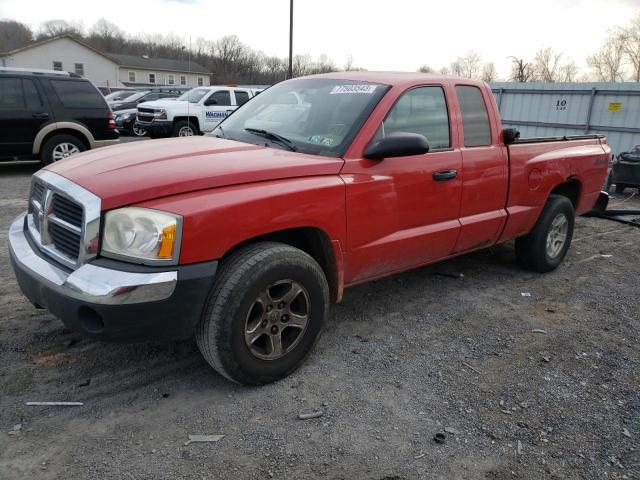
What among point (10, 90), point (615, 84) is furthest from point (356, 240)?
point (615, 84)

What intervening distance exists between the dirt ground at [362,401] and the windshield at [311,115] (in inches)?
54.6

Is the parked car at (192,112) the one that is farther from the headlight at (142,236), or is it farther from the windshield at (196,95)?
the headlight at (142,236)

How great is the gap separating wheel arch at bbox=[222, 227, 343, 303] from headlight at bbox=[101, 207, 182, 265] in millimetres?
731

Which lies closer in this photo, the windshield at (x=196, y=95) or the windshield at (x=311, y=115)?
the windshield at (x=311, y=115)

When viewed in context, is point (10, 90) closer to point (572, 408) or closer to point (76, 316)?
point (76, 316)

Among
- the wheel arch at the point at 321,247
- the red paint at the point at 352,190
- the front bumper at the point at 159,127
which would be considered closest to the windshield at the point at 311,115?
the red paint at the point at 352,190

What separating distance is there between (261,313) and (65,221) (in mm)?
1157

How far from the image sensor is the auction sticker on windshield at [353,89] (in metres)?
3.70

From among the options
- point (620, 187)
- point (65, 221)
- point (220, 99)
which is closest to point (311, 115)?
point (65, 221)

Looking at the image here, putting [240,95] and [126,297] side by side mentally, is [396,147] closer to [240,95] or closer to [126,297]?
[126,297]

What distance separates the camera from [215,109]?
16.2m

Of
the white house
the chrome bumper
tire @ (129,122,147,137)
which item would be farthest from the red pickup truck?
the white house

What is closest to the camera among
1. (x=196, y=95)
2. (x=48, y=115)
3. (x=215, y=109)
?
(x=48, y=115)

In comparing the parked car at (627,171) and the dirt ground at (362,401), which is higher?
the parked car at (627,171)
